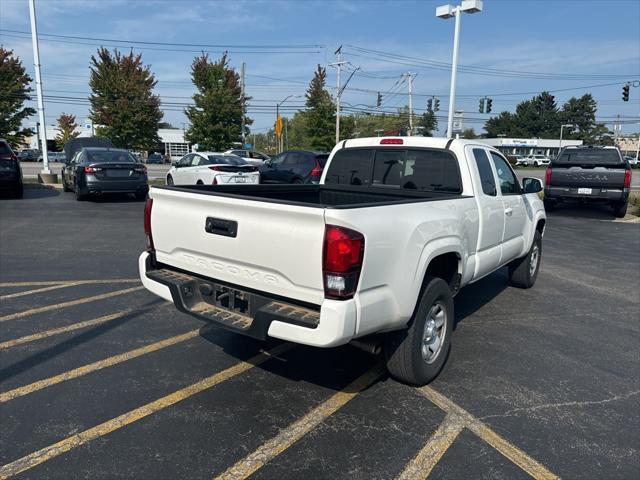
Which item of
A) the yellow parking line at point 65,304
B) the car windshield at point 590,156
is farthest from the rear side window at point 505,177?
the car windshield at point 590,156

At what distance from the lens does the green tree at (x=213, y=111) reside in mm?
34906

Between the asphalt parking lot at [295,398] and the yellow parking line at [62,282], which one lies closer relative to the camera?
the asphalt parking lot at [295,398]

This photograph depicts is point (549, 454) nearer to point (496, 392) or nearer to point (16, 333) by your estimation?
point (496, 392)

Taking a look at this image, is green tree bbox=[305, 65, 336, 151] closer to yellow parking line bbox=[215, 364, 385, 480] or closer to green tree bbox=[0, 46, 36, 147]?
green tree bbox=[0, 46, 36, 147]

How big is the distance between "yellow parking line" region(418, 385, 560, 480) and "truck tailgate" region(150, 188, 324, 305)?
4.39 ft

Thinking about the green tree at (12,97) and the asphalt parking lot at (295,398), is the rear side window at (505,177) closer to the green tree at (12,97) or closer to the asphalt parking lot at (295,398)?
the asphalt parking lot at (295,398)

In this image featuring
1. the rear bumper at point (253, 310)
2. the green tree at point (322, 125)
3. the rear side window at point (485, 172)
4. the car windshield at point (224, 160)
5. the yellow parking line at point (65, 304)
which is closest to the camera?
the rear bumper at point (253, 310)

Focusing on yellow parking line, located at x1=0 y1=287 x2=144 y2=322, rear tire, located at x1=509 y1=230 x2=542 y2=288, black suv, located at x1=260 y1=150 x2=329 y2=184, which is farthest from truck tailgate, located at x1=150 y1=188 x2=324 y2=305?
black suv, located at x1=260 y1=150 x2=329 y2=184

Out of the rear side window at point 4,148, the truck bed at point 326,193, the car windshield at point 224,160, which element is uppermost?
the rear side window at point 4,148

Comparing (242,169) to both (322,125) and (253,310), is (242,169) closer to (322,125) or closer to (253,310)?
(253,310)

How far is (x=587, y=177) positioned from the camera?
1380cm

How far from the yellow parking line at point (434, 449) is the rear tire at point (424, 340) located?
0.41m

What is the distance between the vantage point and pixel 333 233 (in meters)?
2.79

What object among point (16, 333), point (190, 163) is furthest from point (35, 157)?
point (16, 333)
